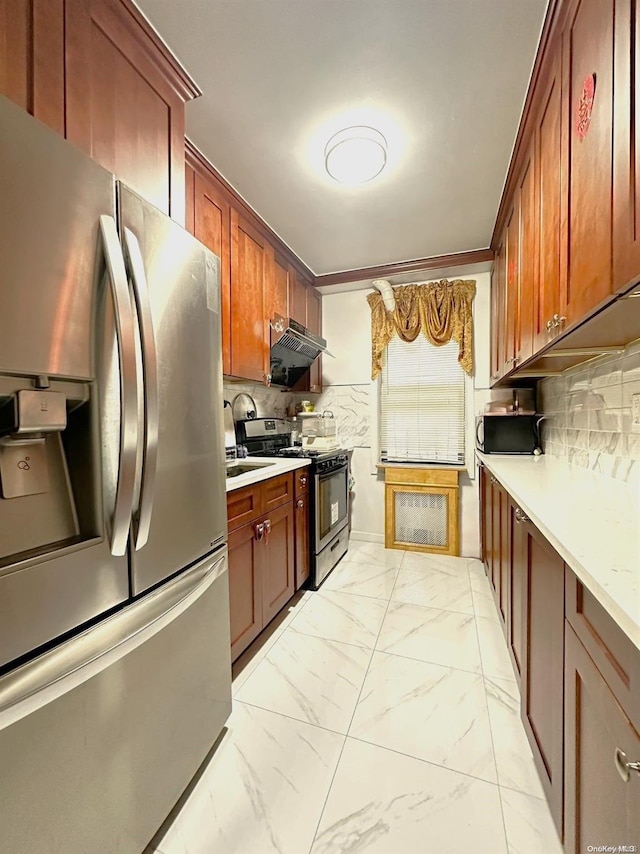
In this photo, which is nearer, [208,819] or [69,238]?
[69,238]

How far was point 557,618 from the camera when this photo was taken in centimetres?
94

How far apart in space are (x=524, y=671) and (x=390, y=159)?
2.37m

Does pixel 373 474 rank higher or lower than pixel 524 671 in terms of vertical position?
higher

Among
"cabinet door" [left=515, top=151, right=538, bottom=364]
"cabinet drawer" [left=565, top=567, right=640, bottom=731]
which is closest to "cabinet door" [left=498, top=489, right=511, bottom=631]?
"cabinet door" [left=515, top=151, right=538, bottom=364]

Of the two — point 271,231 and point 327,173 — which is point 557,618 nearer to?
point 327,173

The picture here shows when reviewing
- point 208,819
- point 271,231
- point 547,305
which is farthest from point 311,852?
point 271,231

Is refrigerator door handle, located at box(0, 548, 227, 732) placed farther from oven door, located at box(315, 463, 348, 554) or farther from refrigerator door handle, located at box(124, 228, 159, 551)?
oven door, located at box(315, 463, 348, 554)

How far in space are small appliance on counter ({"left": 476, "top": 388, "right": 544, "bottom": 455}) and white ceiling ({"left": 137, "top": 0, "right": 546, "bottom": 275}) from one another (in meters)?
1.33

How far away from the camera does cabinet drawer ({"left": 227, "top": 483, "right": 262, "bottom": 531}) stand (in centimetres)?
158

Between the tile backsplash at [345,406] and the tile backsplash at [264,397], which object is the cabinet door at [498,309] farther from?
the tile backsplash at [264,397]

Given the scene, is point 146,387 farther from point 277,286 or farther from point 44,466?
point 277,286

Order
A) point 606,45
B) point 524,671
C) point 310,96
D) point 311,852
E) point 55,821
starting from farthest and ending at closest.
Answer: point 310,96
point 524,671
point 311,852
point 606,45
point 55,821

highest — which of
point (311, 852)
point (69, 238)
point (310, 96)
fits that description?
point (310, 96)

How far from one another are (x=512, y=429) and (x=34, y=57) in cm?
282
